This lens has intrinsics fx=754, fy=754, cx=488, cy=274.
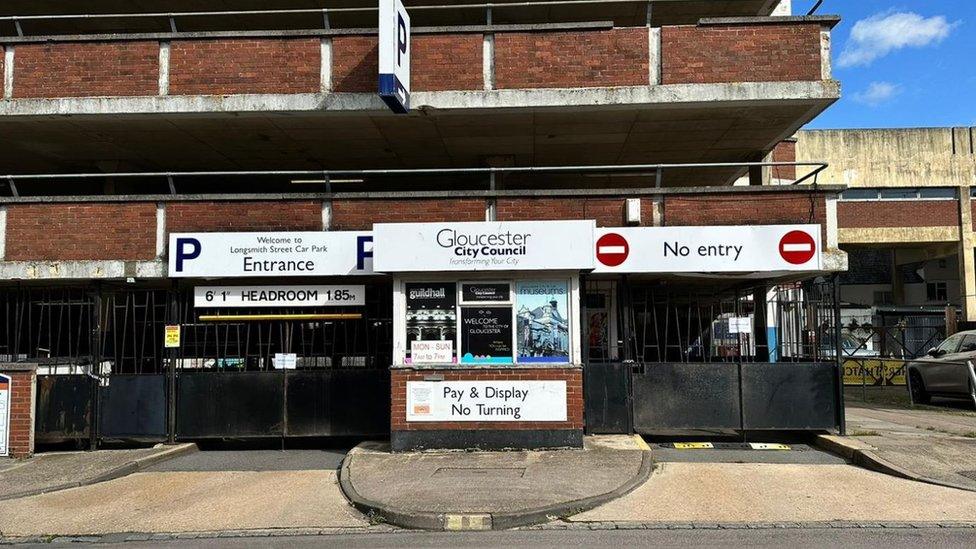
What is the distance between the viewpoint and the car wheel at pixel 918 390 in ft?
55.7

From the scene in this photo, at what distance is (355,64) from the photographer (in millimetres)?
11664

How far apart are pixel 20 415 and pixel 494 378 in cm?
663

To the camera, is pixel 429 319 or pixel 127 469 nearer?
pixel 127 469

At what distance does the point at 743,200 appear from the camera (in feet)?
36.6

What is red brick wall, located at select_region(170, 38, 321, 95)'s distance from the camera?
11.7 meters

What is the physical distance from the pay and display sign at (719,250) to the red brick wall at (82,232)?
272 inches

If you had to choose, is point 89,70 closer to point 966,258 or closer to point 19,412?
point 19,412

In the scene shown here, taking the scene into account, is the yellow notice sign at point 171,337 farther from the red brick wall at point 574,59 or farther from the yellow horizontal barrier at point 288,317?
the red brick wall at point 574,59

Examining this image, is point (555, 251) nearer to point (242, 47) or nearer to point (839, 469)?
point (839, 469)

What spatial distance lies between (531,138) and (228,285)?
5.68 meters

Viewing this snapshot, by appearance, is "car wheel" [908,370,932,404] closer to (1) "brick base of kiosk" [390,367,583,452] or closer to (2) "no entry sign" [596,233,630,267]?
(2) "no entry sign" [596,233,630,267]

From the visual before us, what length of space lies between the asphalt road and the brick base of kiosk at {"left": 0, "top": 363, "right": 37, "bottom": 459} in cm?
479

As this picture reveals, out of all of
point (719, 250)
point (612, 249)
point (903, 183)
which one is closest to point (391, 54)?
point (612, 249)

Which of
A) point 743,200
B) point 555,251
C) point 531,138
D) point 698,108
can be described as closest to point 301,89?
point 531,138
